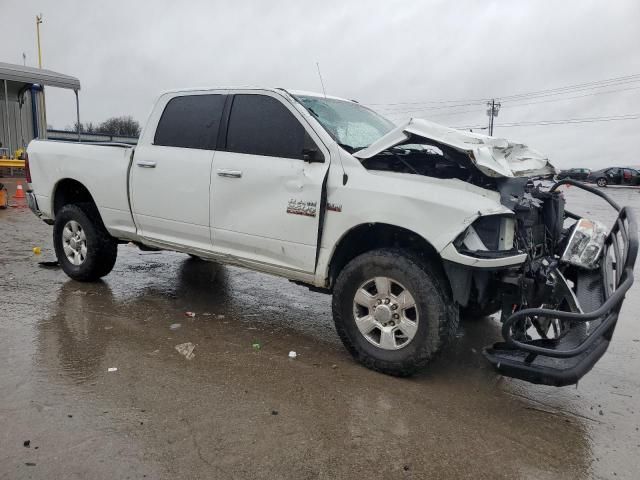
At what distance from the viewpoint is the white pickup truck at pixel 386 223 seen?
3.40 meters

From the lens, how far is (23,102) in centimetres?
1797

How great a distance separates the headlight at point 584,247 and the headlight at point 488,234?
0.72 meters

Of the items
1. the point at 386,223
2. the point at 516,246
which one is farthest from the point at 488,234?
the point at 386,223

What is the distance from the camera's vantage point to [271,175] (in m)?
4.22

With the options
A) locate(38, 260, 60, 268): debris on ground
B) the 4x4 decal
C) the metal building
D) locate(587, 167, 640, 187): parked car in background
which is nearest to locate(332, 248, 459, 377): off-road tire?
the 4x4 decal

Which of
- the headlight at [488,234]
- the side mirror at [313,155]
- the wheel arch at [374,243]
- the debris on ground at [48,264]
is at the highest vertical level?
the side mirror at [313,155]

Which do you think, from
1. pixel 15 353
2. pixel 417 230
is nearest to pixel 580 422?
pixel 417 230

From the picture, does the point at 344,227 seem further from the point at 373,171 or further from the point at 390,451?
the point at 390,451

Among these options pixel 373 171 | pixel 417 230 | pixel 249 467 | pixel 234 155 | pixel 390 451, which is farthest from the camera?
pixel 234 155

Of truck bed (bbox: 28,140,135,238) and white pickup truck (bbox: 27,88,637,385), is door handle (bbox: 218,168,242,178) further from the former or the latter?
truck bed (bbox: 28,140,135,238)

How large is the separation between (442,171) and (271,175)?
4.29 feet

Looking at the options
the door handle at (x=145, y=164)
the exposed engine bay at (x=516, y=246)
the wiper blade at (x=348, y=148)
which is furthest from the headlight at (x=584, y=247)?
the door handle at (x=145, y=164)

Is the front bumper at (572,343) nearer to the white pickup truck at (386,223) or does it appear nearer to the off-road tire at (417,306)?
the white pickup truck at (386,223)

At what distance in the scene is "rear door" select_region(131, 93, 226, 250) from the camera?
4707 mm
